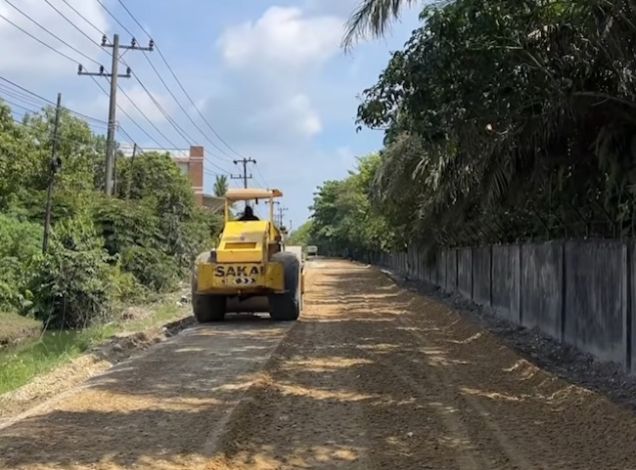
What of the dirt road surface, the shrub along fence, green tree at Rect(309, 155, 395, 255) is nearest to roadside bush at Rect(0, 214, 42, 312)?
the dirt road surface

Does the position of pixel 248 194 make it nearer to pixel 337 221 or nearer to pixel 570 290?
pixel 570 290

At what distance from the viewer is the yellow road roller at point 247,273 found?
56.2ft

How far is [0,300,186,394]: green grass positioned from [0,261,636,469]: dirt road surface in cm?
190

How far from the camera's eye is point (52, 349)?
55.8 ft

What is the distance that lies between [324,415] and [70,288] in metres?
15.7

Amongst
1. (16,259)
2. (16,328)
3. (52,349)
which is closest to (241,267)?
(52,349)

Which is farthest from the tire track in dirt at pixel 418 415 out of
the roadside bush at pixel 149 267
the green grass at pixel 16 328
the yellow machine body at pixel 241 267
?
the roadside bush at pixel 149 267

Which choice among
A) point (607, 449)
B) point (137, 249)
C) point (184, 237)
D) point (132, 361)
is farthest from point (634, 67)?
point (184, 237)

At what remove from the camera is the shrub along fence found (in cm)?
1045

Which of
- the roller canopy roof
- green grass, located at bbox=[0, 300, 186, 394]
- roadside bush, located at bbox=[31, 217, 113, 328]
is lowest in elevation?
green grass, located at bbox=[0, 300, 186, 394]

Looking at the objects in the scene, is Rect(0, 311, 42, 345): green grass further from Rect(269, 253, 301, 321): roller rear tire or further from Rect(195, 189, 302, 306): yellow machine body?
Rect(269, 253, 301, 321): roller rear tire

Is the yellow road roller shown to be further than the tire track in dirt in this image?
Yes

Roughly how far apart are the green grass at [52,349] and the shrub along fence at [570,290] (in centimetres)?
832

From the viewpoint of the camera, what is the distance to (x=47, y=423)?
7.66 metres
